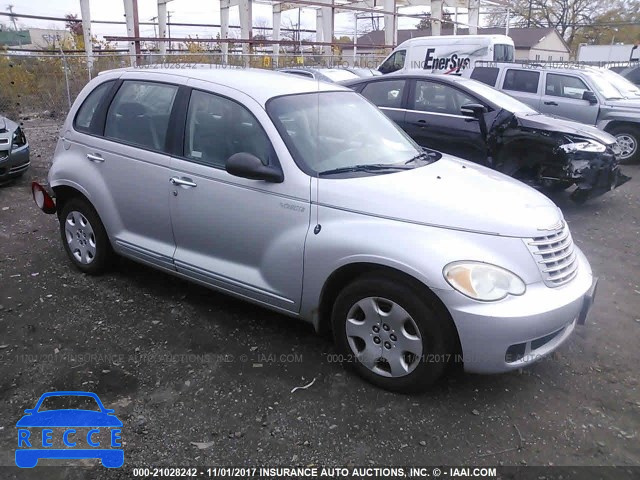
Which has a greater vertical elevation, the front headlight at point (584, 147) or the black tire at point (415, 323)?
the front headlight at point (584, 147)

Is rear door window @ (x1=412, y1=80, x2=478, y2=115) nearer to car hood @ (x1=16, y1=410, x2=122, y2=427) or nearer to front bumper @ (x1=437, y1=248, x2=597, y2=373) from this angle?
front bumper @ (x1=437, y1=248, x2=597, y2=373)

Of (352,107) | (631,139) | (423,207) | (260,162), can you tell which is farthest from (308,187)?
(631,139)

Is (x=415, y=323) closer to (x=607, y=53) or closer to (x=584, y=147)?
(x=584, y=147)

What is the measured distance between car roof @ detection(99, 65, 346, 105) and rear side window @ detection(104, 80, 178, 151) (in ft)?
0.46

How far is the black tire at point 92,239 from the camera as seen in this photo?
14.8 ft

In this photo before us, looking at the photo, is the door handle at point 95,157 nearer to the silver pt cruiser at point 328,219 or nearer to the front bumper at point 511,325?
the silver pt cruiser at point 328,219

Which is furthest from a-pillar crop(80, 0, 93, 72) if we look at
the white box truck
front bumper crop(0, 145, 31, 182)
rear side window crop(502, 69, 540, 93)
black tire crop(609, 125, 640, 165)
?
black tire crop(609, 125, 640, 165)

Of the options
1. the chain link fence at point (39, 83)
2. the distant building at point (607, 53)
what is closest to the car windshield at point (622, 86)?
the chain link fence at point (39, 83)

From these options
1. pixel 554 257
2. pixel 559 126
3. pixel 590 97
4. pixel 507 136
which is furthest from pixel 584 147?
pixel 554 257

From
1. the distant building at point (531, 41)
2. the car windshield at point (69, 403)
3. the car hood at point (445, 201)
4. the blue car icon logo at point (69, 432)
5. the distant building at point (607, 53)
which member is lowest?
the blue car icon logo at point (69, 432)

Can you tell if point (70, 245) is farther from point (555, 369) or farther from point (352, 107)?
point (555, 369)

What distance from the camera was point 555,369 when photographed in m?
3.50

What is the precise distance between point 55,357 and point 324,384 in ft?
5.95

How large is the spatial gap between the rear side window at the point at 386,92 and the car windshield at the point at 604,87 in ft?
16.2
